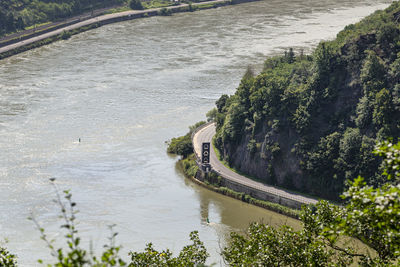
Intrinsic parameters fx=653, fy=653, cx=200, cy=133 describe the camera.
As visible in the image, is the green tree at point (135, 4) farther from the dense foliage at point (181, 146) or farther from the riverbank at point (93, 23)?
the dense foliage at point (181, 146)

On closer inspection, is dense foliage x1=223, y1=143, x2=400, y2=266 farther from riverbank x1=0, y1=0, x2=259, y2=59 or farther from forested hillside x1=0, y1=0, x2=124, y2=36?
forested hillside x1=0, y1=0, x2=124, y2=36

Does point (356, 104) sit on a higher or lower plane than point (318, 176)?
higher

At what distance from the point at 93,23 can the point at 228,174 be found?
86.6 metres

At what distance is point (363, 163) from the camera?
2393 inches

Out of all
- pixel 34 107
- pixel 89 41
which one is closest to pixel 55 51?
pixel 89 41

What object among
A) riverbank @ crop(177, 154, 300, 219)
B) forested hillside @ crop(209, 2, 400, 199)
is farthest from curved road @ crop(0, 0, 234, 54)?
forested hillside @ crop(209, 2, 400, 199)

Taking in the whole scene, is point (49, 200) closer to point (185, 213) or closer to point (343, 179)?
point (185, 213)

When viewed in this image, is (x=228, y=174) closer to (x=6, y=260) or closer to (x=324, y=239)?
(x=324, y=239)

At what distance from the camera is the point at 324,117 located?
221 feet

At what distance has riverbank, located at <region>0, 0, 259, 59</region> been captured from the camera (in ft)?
413

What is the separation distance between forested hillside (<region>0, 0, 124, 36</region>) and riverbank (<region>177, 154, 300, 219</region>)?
76884 mm

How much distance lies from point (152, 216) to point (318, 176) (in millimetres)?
16750

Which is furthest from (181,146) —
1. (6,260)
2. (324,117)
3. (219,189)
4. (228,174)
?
(6,260)

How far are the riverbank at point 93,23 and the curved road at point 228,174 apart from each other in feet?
185
